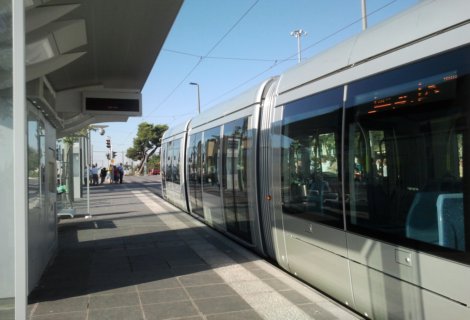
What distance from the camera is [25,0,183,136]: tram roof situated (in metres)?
5.79

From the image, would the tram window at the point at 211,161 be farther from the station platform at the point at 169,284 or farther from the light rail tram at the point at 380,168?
the light rail tram at the point at 380,168

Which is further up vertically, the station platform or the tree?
the tree

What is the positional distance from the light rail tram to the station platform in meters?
0.37

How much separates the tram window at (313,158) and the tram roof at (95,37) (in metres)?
2.17

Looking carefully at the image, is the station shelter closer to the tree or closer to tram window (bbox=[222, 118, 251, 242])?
tram window (bbox=[222, 118, 251, 242])

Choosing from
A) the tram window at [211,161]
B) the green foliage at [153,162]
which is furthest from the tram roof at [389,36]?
the green foliage at [153,162]

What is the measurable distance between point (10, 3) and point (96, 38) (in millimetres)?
4715

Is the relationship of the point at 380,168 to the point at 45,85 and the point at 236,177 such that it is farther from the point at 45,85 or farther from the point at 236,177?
the point at 45,85

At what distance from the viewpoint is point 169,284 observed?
20.7 feet

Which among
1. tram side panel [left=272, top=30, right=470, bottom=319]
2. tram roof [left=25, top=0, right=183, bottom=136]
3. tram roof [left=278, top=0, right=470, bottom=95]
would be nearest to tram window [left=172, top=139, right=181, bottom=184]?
tram roof [left=25, top=0, right=183, bottom=136]

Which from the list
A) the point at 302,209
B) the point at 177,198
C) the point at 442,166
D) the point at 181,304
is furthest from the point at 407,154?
the point at 177,198

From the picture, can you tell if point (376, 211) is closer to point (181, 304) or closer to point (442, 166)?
point (442, 166)

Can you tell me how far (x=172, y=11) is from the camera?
21.7 ft

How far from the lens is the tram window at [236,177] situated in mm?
8188
